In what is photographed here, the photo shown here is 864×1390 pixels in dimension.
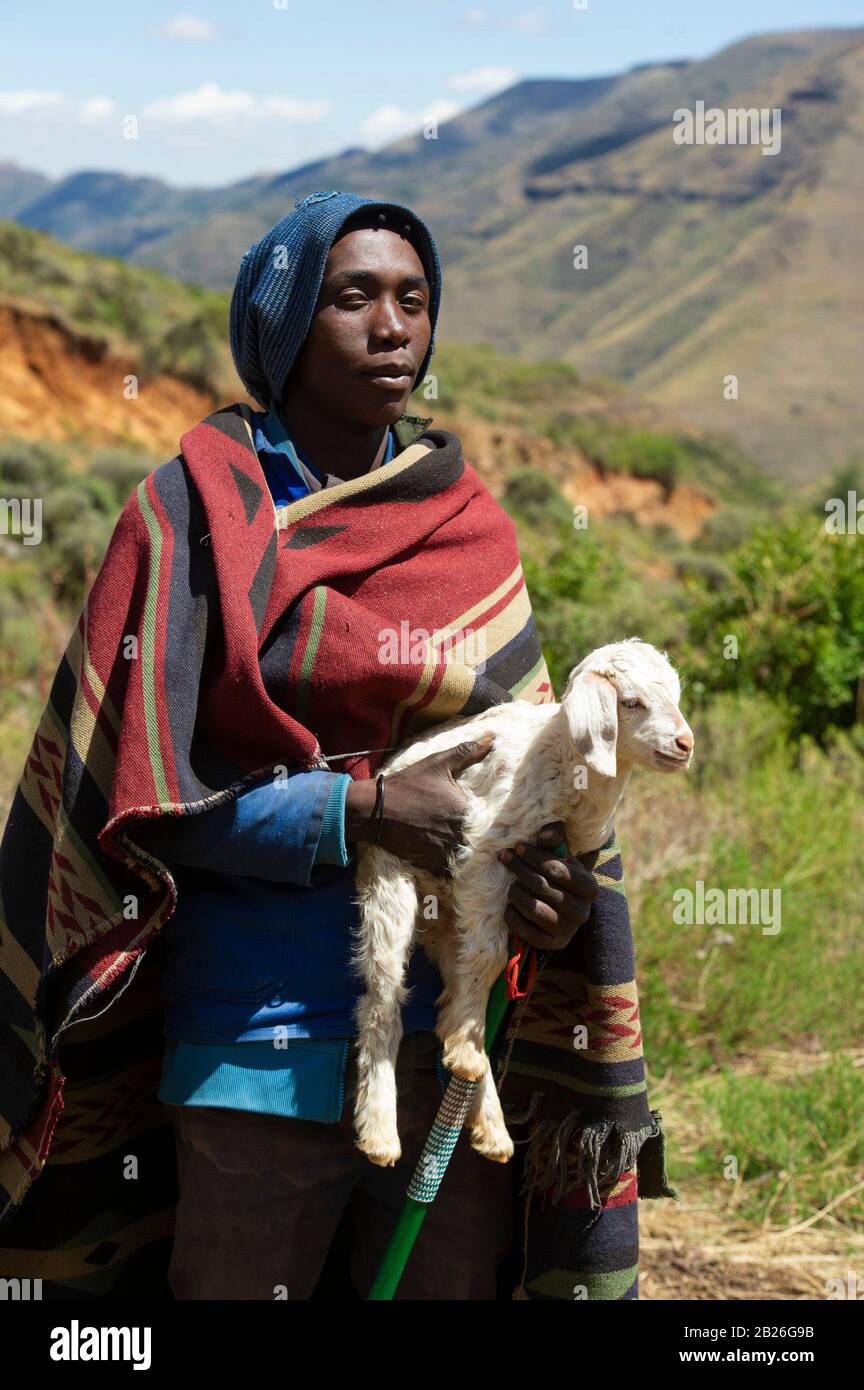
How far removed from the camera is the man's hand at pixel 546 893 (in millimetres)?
2031

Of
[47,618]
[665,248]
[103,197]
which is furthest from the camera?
[103,197]

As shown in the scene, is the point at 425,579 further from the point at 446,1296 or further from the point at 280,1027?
the point at 446,1296

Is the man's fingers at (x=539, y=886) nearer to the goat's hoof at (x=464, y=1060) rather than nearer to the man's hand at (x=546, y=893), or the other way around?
the man's hand at (x=546, y=893)

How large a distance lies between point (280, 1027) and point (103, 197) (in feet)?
642

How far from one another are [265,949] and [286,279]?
114 centimetres

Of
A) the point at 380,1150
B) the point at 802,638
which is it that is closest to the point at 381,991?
the point at 380,1150

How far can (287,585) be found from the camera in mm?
2037

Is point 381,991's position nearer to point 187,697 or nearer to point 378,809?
point 378,809

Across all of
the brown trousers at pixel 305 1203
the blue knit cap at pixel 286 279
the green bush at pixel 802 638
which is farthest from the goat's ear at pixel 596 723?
the green bush at pixel 802 638

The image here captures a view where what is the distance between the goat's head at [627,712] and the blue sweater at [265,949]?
0.39 metres

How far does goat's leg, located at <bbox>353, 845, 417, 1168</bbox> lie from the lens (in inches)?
79.0

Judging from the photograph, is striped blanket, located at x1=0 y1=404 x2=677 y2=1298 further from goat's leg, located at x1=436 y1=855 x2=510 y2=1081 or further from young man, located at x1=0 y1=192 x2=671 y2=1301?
goat's leg, located at x1=436 y1=855 x2=510 y2=1081

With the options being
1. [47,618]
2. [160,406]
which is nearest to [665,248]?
[160,406]

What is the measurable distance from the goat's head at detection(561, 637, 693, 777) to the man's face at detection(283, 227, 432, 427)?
23.5 inches
